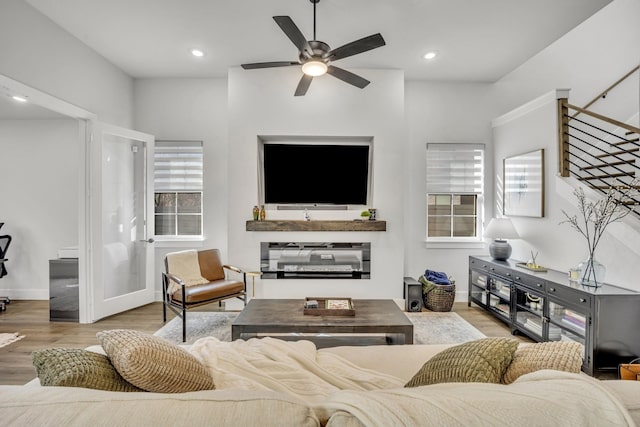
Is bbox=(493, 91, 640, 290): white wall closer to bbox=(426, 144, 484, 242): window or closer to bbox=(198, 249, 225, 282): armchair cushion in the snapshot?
bbox=(426, 144, 484, 242): window

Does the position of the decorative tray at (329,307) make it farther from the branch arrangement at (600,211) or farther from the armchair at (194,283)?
the branch arrangement at (600,211)

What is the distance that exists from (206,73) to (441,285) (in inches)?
173

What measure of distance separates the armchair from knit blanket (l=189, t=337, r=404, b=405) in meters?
1.71

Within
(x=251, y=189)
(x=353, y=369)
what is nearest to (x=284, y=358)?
(x=353, y=369)

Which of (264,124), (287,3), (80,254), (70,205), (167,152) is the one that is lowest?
(80,254)

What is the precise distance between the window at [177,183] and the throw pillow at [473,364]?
4117mm

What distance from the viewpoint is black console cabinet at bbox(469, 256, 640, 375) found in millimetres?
2451

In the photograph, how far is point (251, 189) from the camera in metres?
4.18

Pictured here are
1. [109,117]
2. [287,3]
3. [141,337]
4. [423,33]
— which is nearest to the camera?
[141,337]

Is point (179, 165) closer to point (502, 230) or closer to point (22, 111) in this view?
point (22, 111)

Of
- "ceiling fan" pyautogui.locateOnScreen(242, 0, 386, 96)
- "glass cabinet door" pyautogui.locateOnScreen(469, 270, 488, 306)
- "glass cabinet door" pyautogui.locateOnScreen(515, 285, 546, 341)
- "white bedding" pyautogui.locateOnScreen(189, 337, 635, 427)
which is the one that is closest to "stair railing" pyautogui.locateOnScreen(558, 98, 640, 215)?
"glass cabinet door" pyautogui.locateOnScreen(515, 285, 546, 341)

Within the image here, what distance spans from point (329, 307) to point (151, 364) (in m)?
1.89

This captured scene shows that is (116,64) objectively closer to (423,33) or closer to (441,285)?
(423,33)

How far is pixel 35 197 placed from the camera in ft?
15.1
